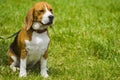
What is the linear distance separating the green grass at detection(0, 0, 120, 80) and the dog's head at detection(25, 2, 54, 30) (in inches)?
31.3

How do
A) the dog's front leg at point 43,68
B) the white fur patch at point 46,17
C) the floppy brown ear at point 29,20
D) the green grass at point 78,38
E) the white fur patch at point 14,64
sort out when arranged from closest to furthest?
the white fur patch at point 46,17
the floppy brown ear at point 29,20
the dog's front leg at point 43,68
the white fur patch at point 14,64
the green grass at point 78,38

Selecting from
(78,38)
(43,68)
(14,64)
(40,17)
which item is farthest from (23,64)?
(78,38)

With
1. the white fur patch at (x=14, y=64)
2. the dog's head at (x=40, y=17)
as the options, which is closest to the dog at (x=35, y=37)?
the dog's head at (x=40, y=17)

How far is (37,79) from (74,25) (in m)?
4.05

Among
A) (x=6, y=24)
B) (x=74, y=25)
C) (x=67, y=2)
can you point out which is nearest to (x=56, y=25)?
(x=74, y=25)

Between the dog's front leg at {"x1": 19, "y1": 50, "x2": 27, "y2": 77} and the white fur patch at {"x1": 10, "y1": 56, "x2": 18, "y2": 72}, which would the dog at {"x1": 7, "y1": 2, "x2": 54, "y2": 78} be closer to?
the dog's front leg at {"x1": 19, "y1": 50, "x2": 27, "y2": 77}

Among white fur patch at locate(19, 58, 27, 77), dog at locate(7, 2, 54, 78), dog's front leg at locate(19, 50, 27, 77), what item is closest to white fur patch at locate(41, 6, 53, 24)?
dog at locate(7, 2, 54, 78)

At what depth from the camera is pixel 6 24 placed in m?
10.8

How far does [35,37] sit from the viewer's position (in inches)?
269

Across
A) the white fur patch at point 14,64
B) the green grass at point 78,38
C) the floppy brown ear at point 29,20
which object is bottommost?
the green grass at point 78,38

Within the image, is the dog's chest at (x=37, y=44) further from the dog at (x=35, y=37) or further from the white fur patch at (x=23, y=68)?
the white fur patch at (x=23, y=68)

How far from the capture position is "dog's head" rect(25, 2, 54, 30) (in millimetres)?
6640

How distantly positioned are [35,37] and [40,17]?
317 mm

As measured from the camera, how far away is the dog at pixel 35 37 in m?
6.69
